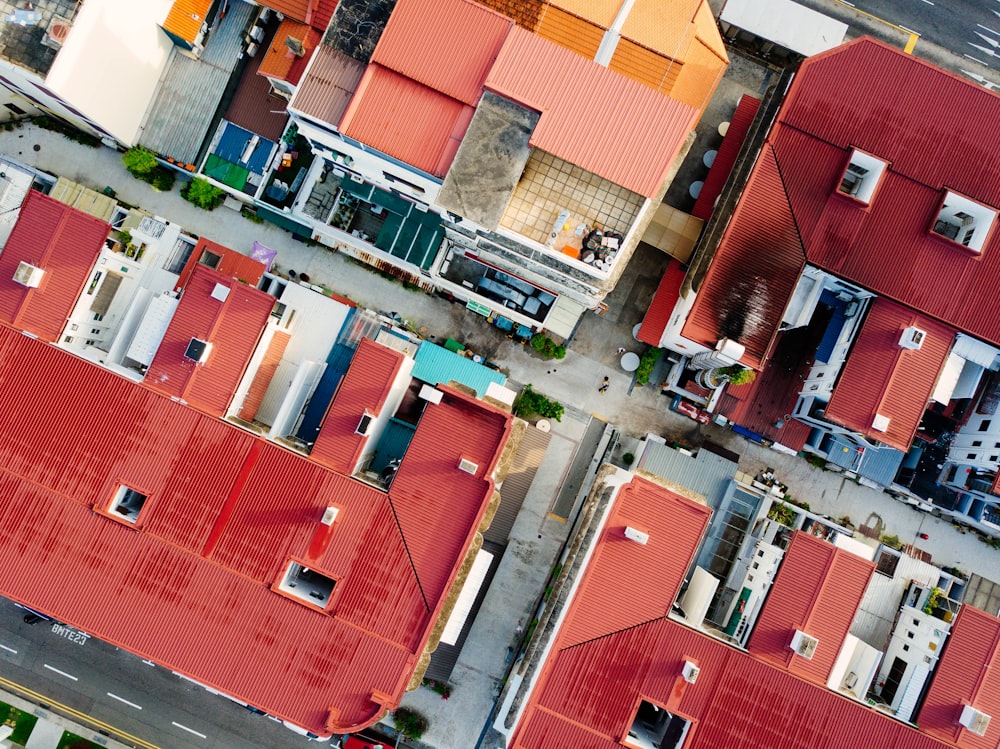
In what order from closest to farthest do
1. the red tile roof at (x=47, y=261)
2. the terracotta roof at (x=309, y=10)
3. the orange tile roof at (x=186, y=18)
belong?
the red tile roof at (x=47, y=261), the terracotta roof at (x=309, y=10), the orange tile roof at (x=186, y=18)

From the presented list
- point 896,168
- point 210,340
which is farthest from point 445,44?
point 896,168

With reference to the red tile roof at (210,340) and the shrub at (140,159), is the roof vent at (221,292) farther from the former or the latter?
the shrub at (140,159)

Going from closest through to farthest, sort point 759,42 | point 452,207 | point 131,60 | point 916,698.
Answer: point 452,207 < point 916,698 < point 131,60 < point 759,42

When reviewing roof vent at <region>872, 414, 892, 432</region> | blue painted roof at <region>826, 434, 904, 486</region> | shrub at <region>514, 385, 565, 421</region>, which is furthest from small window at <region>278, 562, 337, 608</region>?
blue painted roof at <region>826, 434, 904, 486</region>

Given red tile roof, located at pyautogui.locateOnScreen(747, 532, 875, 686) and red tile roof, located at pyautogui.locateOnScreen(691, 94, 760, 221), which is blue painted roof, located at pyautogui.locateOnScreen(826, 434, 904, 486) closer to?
red tile roof, located at pyautogui.locateOnScreen(747, 532, 875, 686)

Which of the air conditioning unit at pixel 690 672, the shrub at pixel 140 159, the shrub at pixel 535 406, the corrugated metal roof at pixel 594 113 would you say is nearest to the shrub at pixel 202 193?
the shrub at pixel 140 159

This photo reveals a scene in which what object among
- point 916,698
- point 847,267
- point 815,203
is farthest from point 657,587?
point 815,203

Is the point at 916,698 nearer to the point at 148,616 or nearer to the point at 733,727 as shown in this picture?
the point at 733,727
